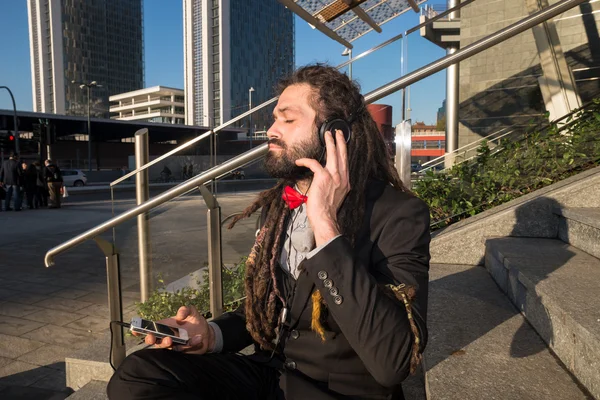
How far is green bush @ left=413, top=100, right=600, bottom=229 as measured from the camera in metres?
3.93

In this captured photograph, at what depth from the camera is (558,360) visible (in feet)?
6.23

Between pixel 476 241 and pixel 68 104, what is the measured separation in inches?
4804

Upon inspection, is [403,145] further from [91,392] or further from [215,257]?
[91,392]

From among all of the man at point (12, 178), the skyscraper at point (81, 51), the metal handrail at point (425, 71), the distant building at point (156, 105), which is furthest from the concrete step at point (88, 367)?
the skyscraper at point (81, 51)

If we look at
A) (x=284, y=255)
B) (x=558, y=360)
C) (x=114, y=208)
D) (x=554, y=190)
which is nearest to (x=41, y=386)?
(x=114, y=208)

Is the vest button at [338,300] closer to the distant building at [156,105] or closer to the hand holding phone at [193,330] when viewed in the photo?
the hand holding phone at [193,330]

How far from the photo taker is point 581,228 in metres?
2.99

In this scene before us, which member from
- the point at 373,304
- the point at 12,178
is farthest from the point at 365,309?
the point at 12,178

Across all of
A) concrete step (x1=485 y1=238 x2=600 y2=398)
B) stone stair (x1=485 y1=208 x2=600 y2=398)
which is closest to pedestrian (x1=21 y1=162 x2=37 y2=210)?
stone stair (x1=485 y1=208 x2=600 y2=398)

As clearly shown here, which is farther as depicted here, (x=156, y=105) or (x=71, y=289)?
(x=156, y=105)

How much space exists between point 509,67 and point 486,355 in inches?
309

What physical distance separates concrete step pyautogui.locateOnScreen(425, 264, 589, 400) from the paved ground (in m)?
1.19

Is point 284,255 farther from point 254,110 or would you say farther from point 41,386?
point 41,386

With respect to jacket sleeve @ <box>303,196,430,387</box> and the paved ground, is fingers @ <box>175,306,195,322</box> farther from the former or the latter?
the paved ground
